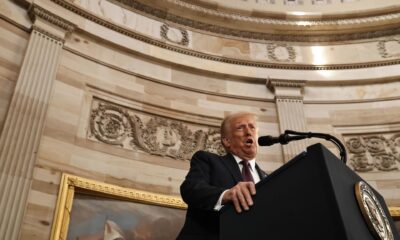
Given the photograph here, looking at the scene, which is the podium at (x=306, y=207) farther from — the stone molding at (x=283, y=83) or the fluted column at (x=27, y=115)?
the stone molding at (x=283, y=83)

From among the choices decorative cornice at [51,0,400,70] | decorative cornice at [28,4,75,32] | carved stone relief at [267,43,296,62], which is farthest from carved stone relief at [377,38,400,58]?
decorative cornice at [28,4,75,32]

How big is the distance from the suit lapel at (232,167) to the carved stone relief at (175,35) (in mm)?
6558

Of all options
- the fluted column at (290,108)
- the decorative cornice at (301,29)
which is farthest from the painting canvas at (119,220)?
the decorative cornice at (301,29)

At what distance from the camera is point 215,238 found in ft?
7.53

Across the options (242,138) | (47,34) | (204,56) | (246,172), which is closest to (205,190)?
(246,172)

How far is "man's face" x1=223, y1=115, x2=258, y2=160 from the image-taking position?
9.28 ft

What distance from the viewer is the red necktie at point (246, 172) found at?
2.68m

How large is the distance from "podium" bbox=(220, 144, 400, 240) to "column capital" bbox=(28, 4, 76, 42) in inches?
237

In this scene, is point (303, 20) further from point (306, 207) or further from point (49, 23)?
point (306, 207)

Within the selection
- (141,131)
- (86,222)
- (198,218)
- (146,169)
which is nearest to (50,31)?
(141,131)

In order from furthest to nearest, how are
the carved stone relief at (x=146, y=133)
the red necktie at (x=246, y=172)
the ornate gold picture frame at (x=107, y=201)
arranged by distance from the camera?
the carved stone relief at (x=146, y=133) → the ornate gold picture frame at (x=107, y=201) → the red necktie at (x=246, y=172)

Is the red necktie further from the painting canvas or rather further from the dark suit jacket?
the painting canvas

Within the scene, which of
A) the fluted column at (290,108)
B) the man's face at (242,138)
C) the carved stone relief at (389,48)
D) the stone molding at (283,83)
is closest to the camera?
the man's face at (242,138)

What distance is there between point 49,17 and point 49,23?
0.11 m
